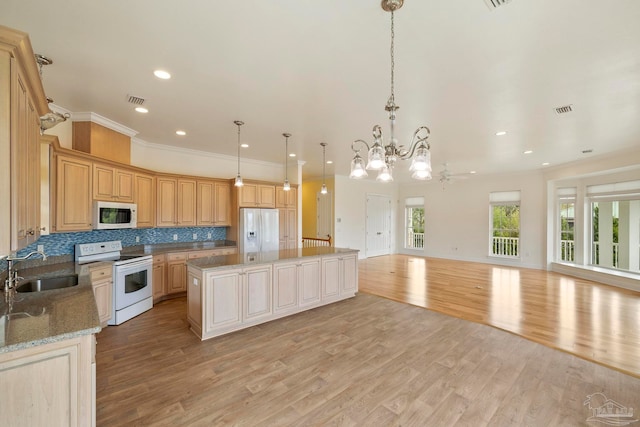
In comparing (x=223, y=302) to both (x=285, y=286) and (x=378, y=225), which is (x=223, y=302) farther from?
(x=378, y=225)

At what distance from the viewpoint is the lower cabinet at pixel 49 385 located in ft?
4.40

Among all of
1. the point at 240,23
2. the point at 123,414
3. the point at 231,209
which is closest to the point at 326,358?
the point at 123,414

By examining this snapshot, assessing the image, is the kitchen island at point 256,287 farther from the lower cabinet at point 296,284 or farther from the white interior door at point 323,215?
the white interior door at point 323,215

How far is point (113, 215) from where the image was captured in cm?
393

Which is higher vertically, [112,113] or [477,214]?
[112,113]

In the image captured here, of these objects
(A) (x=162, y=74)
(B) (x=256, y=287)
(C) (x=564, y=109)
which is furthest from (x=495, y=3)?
(B) (x=256, y=287)

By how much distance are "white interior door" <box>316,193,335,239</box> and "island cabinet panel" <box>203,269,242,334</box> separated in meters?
5.29

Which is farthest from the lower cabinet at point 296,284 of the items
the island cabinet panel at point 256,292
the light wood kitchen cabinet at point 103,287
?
the light wood kitchen cabinet at point 103,287

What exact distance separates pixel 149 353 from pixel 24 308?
140 centimetres

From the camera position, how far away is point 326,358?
283cm

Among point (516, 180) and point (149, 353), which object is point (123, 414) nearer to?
point (149, 353)

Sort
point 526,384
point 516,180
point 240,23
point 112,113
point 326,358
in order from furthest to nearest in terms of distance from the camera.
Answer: point 516,180, point 112,113, point 326,358, point 526,384, point 240,23

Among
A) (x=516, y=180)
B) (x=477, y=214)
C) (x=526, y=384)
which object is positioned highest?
(x=516, y=180)

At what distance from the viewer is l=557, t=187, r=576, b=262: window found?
7.09 m
